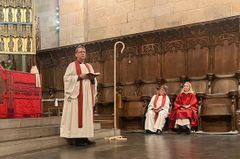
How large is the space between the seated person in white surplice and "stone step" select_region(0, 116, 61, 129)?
253 centimetres

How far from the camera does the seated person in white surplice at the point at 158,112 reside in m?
9.25

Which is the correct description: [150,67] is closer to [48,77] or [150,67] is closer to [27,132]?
[48,77]

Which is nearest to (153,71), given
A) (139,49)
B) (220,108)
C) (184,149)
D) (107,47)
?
(139,49)

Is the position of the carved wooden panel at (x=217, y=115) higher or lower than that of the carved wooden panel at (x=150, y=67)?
lower

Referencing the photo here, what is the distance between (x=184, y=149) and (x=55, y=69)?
8413mm

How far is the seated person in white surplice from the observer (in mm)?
9250

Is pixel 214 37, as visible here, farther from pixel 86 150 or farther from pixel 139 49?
pixel 86 150

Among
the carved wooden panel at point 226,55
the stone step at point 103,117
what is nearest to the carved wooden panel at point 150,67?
the stone step at point 103,117

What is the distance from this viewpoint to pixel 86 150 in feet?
19.1

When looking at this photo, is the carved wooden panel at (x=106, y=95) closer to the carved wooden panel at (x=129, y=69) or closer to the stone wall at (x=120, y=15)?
the carved wooden panel at (x=129, y=69)

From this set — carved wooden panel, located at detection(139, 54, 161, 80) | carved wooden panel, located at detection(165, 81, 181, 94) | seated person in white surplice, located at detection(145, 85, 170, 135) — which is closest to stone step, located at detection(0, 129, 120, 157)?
seated person in white surplice, located at detection(145, 85, 170, 135)

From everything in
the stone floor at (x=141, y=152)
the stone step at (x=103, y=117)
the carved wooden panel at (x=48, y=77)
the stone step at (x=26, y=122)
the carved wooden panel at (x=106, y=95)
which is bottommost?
the stone floor at (x=141, y=152)

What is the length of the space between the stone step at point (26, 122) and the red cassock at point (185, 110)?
9.90 ft

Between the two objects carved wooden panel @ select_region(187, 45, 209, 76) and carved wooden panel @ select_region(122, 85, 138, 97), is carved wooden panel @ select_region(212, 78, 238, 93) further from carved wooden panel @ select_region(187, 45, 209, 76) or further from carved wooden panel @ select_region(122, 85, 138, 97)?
carved wooden panel @ select_region(122, 85, 138, 97)
